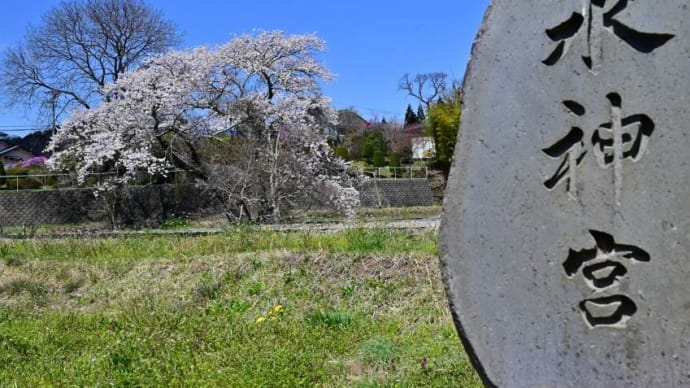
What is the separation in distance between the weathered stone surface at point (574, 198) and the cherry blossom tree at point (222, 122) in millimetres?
13015

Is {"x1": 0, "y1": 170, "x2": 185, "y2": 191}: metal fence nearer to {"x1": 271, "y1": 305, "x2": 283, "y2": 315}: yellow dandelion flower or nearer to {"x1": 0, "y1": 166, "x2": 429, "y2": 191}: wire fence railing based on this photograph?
{"x1": 0, "y1": 166, "x2": 429, "y2": 191}: wire fence railing

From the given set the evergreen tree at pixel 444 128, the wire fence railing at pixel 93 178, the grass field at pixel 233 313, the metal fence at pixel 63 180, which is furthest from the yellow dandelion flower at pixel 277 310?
the evergreen tree at pixel 444 128

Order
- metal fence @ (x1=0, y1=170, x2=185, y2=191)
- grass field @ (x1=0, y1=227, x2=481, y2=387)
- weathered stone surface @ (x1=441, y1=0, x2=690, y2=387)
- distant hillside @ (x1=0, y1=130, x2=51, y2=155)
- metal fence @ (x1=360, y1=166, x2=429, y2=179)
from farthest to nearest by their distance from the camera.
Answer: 1. distant hillside @ (x1=0, y1=130, x2=51, y2=155)
2. metal fence @ (x1=360, y1=166, x2=429, y2=179)
3. metal fence @ (x1=0, y1=170, x2=185, y2=191)
4. grass field @ (x1=0, y1=227, x2=481, y2=387)
5. weathered stone surface @ (x1=441, y1=0, x2=690, y2=387)

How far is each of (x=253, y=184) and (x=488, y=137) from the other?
1277cm

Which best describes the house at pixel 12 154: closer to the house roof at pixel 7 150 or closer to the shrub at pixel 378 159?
the house roof at pixel 7 150

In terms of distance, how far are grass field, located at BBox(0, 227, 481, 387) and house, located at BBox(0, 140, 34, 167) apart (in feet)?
122

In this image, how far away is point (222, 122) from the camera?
16.7m

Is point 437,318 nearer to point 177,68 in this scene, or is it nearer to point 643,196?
point 643,196

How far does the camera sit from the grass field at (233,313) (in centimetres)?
413

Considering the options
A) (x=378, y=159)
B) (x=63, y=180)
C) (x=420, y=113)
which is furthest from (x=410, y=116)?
(x=63, y=180)

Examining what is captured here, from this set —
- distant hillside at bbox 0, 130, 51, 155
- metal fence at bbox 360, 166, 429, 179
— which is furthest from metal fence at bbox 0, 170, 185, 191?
distant hillside at bbox 0, 130, 51, 155

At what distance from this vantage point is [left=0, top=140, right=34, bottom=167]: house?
4312 centimetres

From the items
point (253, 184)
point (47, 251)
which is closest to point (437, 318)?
point (47, 251)

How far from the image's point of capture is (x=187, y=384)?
3.85 metres
